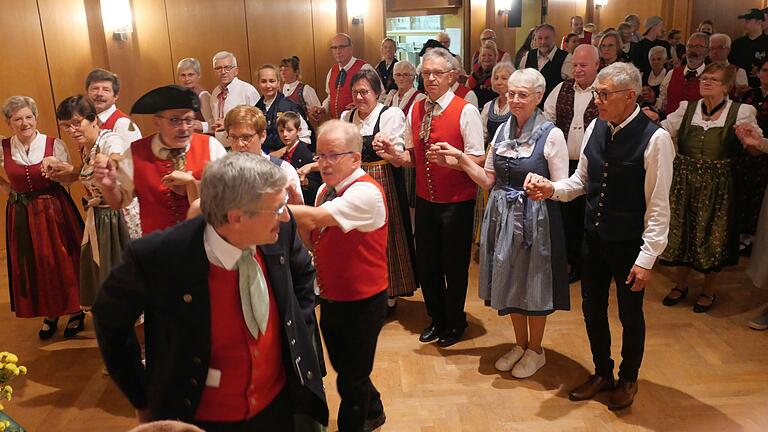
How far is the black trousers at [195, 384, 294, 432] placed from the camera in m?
1.71

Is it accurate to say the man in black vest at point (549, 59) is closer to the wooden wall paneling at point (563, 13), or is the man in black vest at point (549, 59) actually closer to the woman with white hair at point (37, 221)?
the woman with white hair at point (37, 221)

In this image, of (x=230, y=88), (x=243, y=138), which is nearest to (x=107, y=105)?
(x=243, y=138)

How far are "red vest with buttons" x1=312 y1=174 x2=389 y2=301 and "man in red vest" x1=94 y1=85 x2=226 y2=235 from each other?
0.55 meters

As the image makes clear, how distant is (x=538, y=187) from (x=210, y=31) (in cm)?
554

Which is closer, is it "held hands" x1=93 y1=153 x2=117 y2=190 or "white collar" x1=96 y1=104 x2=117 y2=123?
"held hands" x1=93 y1=153 x2=117 y2=190

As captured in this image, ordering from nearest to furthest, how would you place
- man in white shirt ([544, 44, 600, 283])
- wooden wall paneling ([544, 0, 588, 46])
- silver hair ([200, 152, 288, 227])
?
silver hair ([200, 152, 288, 227]), man in white shirt ([544, 44, 600, 283]), wooden wall paneling ([544, 0, 588, 46])

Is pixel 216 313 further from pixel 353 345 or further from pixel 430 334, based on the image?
pixel 430 334

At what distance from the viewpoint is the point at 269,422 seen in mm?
1771

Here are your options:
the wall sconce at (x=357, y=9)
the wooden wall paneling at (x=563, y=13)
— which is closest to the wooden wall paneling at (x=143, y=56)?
the wall sconce at (x=357, y=9)

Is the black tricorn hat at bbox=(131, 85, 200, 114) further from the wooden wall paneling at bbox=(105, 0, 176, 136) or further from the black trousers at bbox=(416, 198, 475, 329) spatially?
the wooden wall paneling at bbox=(105, 0, 176, 136)

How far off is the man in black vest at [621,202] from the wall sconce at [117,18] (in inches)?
194

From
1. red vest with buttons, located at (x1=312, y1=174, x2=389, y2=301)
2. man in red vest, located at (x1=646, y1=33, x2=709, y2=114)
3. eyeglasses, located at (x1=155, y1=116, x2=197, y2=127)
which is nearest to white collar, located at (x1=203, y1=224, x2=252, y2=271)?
red vest with buttons, located at (x1=312, y1=174, x2=389, y2=301)

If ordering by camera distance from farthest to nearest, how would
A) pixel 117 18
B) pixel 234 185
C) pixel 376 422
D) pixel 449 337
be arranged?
pixel 117 18
pixel 449 337
pixel 376 422
pixel 234 185

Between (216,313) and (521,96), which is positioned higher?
(521,96)
